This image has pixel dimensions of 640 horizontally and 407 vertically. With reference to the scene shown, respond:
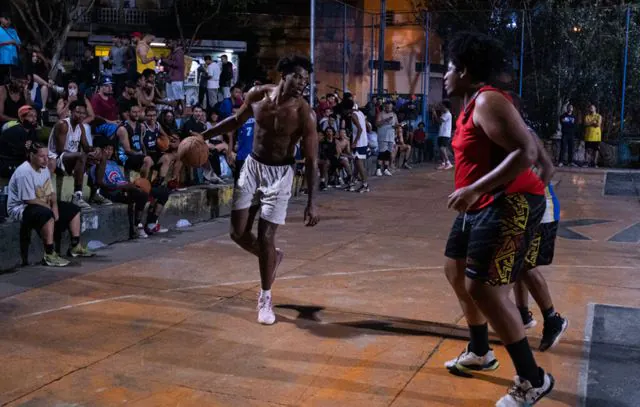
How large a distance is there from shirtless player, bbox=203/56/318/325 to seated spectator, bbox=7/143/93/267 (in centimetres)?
254

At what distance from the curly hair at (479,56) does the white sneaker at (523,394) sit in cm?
154

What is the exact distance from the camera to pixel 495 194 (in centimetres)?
389

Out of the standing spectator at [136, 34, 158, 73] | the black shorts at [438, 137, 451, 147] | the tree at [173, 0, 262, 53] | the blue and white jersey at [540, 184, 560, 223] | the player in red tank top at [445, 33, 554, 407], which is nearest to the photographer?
the player in red tank top at [445, 33, 554, 407]

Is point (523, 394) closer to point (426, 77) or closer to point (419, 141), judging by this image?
point (419, 141)

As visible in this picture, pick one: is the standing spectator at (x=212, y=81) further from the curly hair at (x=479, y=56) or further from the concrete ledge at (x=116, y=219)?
the curly hair at (x=479, y=56)

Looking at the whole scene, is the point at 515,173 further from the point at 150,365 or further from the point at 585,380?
the point at 150,365

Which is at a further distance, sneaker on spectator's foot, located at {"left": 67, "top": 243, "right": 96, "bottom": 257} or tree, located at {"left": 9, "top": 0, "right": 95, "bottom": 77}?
tree, located at {"left": 9, "top": 0, "right": 95, "bottom": 77}

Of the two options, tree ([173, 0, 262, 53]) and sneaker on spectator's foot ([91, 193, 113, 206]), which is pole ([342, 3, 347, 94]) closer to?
sneaker on spectator's foot ([91, 193, 113, 206])

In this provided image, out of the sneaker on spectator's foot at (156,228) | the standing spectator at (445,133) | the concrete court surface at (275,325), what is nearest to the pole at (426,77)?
the standing spectator at (445,133)

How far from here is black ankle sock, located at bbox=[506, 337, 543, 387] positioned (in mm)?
3900

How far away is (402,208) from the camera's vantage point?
12.2m

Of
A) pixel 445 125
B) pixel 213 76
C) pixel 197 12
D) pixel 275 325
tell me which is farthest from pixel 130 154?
pixel 197 12

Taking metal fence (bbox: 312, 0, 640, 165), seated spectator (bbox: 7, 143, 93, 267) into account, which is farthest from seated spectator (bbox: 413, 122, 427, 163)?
seated spectator (bbox: 7, 143, 93, 267)

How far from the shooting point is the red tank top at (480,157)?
387 cm
